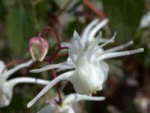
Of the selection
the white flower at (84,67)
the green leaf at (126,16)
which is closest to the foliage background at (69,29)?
the green leaf at (126,16)

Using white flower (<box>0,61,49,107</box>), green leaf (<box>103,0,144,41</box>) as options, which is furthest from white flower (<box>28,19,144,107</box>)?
green leaf (<box>103,0,144,41</box>)

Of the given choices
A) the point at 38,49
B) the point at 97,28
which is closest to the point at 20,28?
the point at 97,28

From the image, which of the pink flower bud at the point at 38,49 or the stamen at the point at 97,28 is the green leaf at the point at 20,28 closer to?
the stamen at the point at 97,28

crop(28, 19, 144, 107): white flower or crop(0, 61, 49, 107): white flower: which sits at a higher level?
crop(28, 19, 144, 107): white flower

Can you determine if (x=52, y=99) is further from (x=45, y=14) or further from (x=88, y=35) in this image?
(x=45, y=14)

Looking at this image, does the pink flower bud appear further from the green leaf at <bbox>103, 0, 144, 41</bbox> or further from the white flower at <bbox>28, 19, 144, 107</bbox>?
the green leaf at <bbox>103, 0, 144, 41</bbox>

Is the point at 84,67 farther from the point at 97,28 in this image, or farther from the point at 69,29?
the point at 69,29

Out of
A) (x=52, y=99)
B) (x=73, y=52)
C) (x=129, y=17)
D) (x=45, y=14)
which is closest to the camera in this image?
(x=73, y=52)

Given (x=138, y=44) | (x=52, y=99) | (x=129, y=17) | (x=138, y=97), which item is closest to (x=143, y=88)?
(x=138, y=97)

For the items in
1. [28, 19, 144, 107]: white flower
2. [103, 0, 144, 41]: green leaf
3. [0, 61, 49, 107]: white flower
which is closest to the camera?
[28, 19, 144, 107]: white flower
